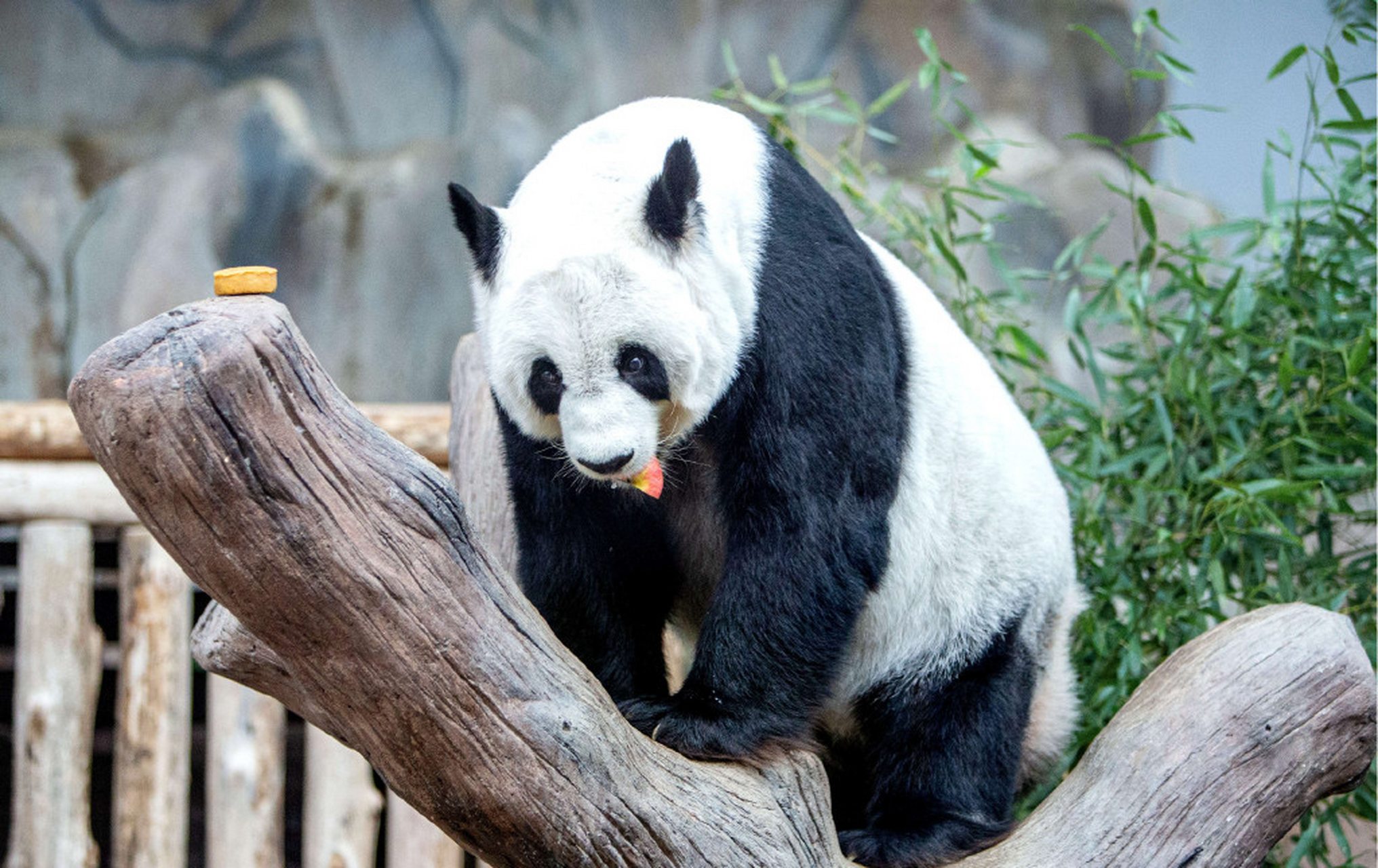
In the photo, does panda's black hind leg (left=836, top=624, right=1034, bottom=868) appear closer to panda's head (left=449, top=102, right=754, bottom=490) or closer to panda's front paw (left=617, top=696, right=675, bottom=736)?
panda's front paw (left=617, top=696, right=675, bottom=736)

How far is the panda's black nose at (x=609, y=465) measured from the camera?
1.69 meters

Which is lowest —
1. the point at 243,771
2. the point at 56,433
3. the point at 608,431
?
the point at 243,771

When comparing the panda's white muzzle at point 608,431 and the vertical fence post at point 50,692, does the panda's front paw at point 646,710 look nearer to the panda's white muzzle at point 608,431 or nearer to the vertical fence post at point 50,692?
the panda's white muzzle at point 608,431

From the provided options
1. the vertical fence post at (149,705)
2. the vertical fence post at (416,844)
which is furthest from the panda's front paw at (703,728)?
the vertical fence post at (149,705)

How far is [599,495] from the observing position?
6.75 feet

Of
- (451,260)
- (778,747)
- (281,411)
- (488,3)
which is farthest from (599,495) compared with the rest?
(488,3)

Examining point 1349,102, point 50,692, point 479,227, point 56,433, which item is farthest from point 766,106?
point 50,692

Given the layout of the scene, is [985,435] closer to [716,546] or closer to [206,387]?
[716,546]

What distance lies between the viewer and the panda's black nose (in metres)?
1.69

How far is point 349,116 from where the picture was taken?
6.68 m

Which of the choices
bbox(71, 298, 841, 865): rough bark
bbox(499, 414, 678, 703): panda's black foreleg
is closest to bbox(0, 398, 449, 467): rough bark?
bbox(499, 414, 678, 703): panda's black foreleg

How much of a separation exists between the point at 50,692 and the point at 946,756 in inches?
116

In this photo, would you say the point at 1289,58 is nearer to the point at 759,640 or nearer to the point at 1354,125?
the point at 1354,125

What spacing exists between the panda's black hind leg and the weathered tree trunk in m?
0.15
